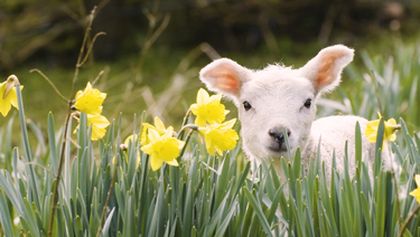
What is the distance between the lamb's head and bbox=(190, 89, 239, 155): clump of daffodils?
34 cm

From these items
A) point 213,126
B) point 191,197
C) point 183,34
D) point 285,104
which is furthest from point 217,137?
point 183,34

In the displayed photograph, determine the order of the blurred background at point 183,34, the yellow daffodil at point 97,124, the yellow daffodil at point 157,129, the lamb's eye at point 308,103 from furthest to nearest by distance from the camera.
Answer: the blurred background at point 183,34 → the lamb's eye at point 308,103 → the yellow daffodil at point 97,124 → the yellow daffodil at point 157,129

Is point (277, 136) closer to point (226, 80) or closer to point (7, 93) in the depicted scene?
point (226, 80)

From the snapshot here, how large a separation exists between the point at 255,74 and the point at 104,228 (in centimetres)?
123

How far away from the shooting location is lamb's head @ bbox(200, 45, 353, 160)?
3.64m

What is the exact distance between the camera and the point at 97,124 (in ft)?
11.0

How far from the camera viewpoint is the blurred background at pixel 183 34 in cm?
975

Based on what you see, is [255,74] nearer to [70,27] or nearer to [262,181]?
[262,181]

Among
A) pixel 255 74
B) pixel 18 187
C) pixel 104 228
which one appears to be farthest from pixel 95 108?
pixel 255 74

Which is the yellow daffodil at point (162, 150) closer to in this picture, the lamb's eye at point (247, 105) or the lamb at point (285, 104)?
the lamb at point (285, 104)

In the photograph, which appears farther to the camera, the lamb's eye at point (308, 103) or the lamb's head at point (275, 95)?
the lamb's eye at point (308, 103)

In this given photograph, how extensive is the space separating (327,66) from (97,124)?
114 centimetres

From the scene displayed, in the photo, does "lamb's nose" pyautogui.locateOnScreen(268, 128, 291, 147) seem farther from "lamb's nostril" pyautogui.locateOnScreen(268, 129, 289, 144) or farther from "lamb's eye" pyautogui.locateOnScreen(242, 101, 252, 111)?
"lamb's eye" pyautogui.locateOnScreen(242, 101, 252, 111)

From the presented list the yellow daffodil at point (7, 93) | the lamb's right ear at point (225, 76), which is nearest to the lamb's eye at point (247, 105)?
the lamb's right ear at point (225, 76)
